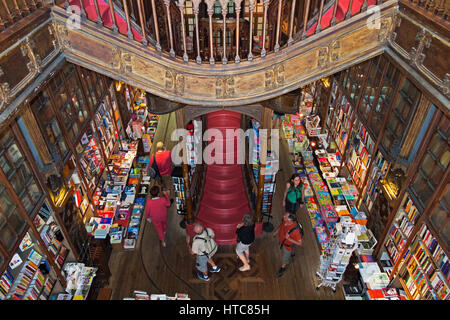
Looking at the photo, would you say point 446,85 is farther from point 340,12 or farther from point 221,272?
point 221,272

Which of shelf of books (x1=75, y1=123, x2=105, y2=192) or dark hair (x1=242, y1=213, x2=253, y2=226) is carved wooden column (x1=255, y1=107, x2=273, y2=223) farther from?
shelf of books (x1=75, y1=123, x2=105, y2=192)

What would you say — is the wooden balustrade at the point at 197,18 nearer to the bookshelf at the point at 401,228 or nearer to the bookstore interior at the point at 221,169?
the bookstore interior at the point at 221,169

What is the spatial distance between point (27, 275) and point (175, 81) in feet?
12.3

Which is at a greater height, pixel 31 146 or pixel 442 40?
pixel 442 40

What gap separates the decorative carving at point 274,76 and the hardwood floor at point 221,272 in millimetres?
4080

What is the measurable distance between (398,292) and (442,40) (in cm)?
435

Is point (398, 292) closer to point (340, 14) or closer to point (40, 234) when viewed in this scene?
point (340, 14)

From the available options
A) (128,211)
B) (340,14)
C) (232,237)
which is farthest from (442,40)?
(128,211)

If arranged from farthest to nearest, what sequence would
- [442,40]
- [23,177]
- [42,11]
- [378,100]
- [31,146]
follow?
1. [378,100]
2. [31,146]
3. [23,177]
4. [42,11]
5. [442,40]

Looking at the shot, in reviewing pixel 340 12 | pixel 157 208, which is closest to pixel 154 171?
pixel 157 208

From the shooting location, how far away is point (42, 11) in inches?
172

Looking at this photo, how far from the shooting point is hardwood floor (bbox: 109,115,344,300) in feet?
22.3

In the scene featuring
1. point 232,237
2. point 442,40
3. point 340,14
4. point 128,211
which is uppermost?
point 340,14

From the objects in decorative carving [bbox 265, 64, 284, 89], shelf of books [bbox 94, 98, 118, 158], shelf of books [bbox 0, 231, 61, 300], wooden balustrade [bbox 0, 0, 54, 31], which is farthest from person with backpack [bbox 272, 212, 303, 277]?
wooden balustrade [bbox 0, 0, 54, 31]
